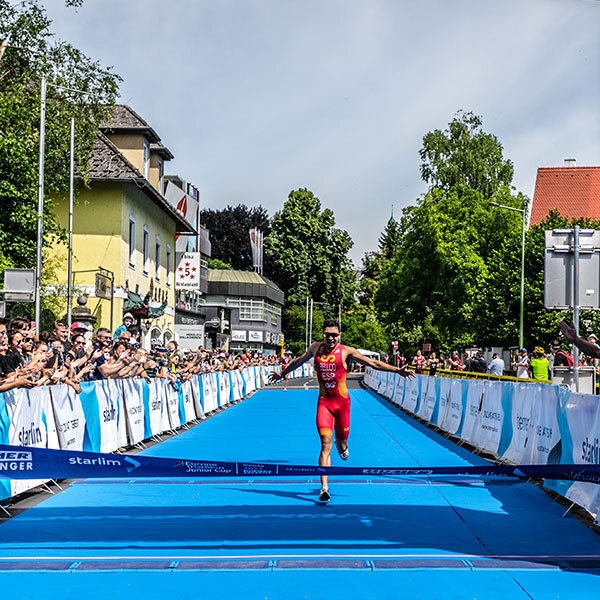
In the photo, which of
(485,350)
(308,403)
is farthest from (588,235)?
(485,350)

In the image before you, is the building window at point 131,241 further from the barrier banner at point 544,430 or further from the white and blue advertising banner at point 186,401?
the barrier banner at point 544,430

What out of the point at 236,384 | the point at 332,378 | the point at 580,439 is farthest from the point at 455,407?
the point at 236,384

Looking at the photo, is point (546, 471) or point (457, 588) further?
point (546, 471)

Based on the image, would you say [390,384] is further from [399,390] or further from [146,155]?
[146,155]

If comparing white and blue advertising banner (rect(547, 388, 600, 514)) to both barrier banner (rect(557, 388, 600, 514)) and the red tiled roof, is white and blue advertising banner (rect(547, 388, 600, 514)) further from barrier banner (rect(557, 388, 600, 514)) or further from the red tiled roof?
the red tiled roof

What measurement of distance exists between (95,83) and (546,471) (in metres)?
28.5

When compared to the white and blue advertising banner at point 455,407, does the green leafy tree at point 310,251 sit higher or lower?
higher

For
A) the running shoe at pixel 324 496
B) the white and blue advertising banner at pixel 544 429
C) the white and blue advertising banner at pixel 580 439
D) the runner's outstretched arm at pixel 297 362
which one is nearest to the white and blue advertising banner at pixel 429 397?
the white and blue advertising banner at pixel 544 429

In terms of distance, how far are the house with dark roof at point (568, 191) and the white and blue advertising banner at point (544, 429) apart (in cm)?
7103

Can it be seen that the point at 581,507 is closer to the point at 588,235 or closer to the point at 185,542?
the point at 185,542

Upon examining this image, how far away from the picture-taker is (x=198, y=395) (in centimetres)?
2453

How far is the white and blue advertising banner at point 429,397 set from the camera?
22.7 meters

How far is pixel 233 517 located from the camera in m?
9.29

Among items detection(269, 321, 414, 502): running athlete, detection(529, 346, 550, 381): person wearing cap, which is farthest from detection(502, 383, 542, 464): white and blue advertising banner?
detection(529, 346, 550, 381): person wearing cap
